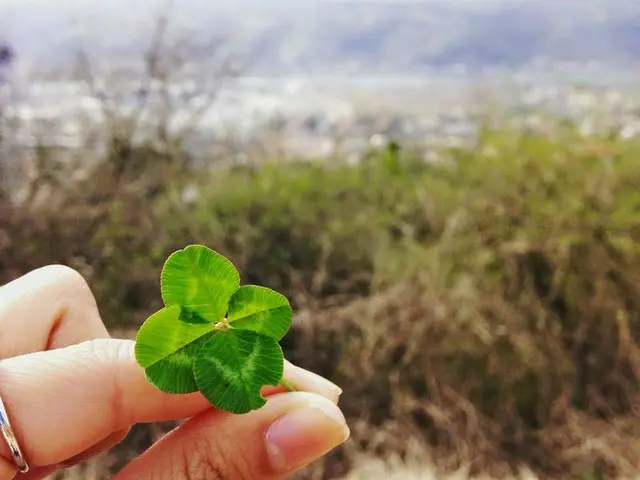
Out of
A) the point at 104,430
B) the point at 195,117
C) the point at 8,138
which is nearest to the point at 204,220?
the point at 195,117

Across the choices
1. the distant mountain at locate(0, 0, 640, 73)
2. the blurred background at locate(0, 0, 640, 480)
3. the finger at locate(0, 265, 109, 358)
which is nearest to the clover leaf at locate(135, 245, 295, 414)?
the finger at locate(0, 265, 109, 358)

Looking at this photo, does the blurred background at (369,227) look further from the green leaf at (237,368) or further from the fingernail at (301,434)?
the green leaf at (237,368)

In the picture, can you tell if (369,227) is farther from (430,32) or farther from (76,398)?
(76,398)

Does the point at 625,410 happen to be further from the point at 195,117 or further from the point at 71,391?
the point at 71,391

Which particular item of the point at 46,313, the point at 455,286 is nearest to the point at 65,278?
the point at 46,313

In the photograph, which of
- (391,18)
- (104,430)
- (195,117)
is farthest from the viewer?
(391,18)

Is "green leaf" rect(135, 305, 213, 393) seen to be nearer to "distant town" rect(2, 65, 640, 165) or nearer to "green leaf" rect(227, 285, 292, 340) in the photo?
"green leaf" rect(227, 285, 292, 340)
